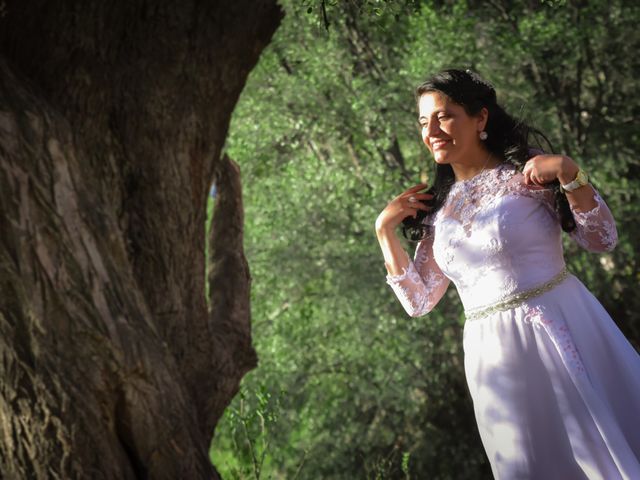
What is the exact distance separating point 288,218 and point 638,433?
991cm

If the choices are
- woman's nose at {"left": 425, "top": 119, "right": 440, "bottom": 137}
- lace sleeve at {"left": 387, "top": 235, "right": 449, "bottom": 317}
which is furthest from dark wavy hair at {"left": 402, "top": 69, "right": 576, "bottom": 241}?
lace sleeve at {"left": 387, "top": 235, "right": 449, "bottom": 317}

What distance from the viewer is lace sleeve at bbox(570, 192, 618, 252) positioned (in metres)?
3.94

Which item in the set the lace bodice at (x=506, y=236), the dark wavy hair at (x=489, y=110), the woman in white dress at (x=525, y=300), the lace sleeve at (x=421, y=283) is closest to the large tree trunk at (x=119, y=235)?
the lace sleeve at (x=421, y=283)

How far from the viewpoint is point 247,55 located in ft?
21.1

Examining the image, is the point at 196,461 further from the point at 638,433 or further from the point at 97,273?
the point at 638,433

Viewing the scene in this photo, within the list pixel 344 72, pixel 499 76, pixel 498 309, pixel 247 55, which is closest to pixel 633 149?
pixel 499 76

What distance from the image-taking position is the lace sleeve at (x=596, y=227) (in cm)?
394

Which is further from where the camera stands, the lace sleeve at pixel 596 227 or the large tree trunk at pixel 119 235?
the large tree trunk at pixel 119 235

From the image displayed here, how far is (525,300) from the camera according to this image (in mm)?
4035

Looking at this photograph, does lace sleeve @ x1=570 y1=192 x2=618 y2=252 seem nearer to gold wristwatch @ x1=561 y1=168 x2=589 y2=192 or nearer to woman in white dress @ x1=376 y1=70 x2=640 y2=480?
woman in white dress @ x1=376 y1=70 x2=640 y2=480

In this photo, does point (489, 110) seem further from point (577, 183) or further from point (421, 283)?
point (421, 283)

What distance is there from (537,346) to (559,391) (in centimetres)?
19

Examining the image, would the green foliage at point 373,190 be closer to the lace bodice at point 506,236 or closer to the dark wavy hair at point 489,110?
the dark wavy hair at point 489,110

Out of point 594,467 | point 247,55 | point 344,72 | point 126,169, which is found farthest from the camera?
point 344,72
